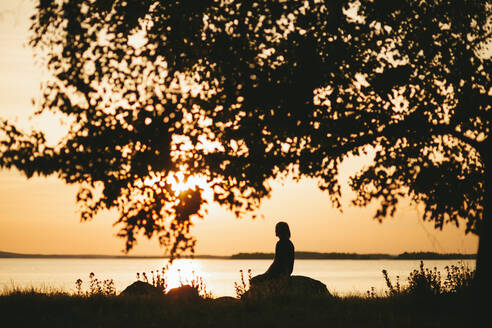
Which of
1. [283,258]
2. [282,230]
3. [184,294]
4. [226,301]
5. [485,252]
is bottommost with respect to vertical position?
[226,301]

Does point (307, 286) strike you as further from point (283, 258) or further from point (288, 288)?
point (283, 258)

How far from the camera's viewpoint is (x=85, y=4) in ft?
33.9

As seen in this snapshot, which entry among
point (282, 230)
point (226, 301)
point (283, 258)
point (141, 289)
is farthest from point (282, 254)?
point (141, 289)

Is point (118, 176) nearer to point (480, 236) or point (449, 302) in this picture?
point (480, 236)

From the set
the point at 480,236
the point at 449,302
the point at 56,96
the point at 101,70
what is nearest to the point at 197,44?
the point at 101,70

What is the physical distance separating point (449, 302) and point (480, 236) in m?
2.63

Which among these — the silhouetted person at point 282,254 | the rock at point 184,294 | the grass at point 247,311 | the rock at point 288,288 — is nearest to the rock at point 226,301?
the grass at point 247,311

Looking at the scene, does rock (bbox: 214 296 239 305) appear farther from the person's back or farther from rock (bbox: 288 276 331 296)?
rock (bbox: 288 276 331 296)

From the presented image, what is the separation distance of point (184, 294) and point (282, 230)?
9.60 feet

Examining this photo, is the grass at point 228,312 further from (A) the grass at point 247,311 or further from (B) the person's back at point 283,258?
(B) the person's back at point 283,258

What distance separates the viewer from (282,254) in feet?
46.1

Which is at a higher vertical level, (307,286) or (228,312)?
(307,286)

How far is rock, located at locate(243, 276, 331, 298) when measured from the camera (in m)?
12.9

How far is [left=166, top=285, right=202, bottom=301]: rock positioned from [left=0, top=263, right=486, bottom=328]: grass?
0.70 feet
